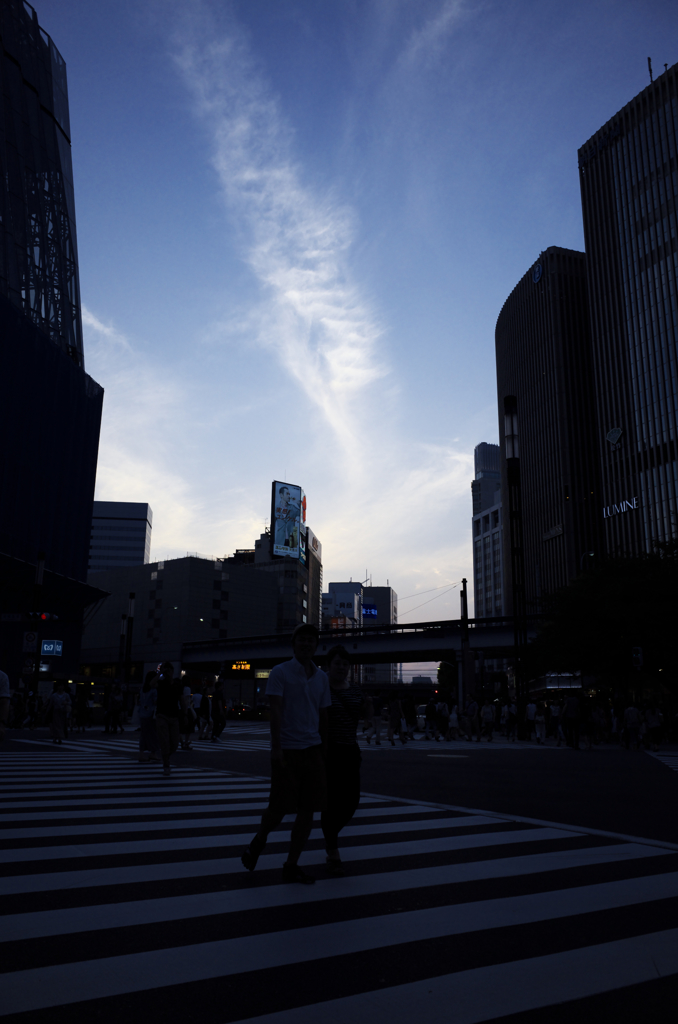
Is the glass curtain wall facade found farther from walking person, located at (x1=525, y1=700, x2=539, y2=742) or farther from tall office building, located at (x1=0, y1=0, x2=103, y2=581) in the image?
walking person, located at (x1=525, y1=700, x2=539, y2=742)

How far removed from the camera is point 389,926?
13.2 feet

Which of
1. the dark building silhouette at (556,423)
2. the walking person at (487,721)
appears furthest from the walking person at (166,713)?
the dark building silhouette at (556,423)

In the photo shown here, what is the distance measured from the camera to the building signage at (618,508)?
8964 centimetres

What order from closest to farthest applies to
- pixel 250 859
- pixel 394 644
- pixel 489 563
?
pixel 250 859
pixel 394 644
pixel 489 563

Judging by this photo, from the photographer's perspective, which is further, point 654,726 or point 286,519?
point 286,519

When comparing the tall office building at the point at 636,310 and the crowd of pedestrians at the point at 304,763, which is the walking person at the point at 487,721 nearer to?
the crowd of pedestrians at the point at 304,763

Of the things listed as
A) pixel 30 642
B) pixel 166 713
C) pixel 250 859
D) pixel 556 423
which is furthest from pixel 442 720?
pixel 556 423

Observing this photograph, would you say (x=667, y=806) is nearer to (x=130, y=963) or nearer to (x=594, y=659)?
(x=130, y=963)

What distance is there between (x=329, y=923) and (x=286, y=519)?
113 m

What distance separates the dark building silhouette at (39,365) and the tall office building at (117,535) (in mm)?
134137

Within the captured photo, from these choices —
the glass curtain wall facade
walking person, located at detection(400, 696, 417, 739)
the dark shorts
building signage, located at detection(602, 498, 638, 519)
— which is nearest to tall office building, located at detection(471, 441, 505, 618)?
building signage, located at detection(602, 498, 638, 519)

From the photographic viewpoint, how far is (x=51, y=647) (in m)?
59.9

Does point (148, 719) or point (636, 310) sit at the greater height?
point (636, 310)

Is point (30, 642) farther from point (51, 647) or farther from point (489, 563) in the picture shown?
point (489, 563)
